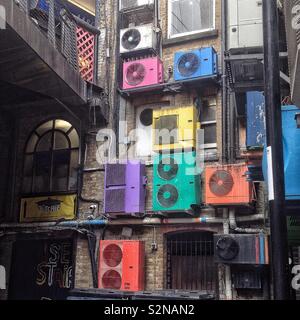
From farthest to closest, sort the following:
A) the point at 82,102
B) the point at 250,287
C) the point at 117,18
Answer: the point at 117,18 → the point at 82,102 → the point at 250,287

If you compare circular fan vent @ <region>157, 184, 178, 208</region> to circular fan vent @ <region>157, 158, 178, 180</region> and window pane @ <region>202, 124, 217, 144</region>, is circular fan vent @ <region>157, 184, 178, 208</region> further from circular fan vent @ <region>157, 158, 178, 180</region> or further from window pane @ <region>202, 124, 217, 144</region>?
window pane @ <region>202, 124, 217, 144</region>

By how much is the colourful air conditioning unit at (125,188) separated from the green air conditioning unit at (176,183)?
434 millimetres

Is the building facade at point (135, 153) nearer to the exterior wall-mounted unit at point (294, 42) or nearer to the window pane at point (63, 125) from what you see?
the window pane at point (63, 125)

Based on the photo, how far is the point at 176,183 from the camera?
11.4 meters

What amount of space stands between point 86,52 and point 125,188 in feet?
13.4

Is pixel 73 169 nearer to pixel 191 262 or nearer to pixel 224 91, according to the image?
pixel 191 262

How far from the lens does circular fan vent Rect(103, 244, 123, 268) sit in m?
11.6

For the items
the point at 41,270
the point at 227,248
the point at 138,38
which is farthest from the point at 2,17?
the point at 41,270

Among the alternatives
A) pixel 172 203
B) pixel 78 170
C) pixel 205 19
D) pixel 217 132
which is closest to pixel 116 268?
pixel 172 203

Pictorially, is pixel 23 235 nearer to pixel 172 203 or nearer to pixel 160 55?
pixel 172 203

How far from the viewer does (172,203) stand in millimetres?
11258

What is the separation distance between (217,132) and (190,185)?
5.18 ft

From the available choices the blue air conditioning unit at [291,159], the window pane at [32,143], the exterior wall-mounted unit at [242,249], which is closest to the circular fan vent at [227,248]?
the exterior wall-mounted unit at [242,249]

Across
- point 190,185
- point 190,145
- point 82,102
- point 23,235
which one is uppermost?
point 82,102
